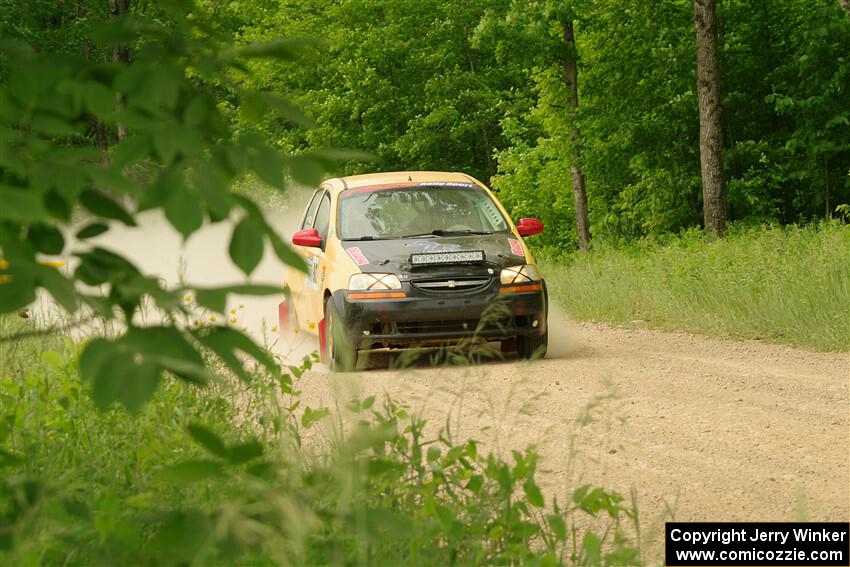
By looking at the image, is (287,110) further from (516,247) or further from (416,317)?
(516,247)

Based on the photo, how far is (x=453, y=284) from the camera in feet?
37.4

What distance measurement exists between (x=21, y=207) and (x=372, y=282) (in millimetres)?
9005

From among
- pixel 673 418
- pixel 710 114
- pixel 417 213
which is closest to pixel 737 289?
pixel 417 213

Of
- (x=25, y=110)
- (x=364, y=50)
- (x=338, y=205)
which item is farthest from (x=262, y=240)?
(x=364, y=50)

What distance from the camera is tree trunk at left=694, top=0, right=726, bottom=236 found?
2106 centimetres

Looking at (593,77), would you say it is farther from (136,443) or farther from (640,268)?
(136,443)

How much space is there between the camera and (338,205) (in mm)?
12453

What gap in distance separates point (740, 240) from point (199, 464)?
52.6 feet

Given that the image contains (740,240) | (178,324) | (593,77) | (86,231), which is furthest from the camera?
(593,77)

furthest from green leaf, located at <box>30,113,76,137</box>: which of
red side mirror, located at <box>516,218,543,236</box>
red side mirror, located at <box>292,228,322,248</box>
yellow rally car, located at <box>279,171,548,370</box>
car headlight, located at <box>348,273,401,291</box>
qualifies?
red side mirror, located at <box>516,218,543,236</box>

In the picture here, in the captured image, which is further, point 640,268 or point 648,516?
point 640,268

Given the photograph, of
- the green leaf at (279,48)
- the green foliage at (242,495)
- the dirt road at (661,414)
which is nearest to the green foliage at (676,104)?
the dirt road at (661,414)

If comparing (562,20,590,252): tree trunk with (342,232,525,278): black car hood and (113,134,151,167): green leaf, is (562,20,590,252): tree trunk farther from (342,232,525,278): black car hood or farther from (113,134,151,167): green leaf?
(113,134,151,167): green leaf

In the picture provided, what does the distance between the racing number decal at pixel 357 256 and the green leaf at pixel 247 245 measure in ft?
29.3
